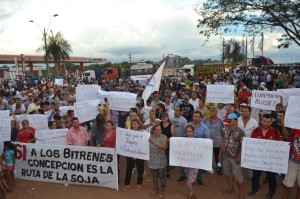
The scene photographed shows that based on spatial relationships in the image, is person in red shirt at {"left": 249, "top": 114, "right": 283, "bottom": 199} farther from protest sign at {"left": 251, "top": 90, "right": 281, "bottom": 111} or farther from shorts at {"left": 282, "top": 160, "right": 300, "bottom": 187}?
protest sign at {"left": 251, "top": 90, "right": 281, "bottom": 111}

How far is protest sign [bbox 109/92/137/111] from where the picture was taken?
8930mm

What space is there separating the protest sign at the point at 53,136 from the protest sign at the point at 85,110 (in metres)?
0.82

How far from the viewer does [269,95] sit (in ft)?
28.0

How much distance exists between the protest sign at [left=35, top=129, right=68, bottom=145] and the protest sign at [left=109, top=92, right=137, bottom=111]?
190 cm

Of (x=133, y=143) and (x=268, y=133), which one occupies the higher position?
(x=268, y=133)

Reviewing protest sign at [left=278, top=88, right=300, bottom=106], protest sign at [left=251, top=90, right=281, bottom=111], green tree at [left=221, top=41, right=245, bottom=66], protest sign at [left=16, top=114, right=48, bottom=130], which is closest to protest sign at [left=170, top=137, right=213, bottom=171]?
protest sign at [left=251, top=90, right=281, bottom=111]

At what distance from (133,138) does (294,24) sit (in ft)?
46.7

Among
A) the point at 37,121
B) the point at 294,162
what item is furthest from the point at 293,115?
the point at 37,121

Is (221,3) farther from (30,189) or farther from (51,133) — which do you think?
(30,189)

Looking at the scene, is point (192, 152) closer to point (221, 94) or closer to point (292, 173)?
point (292, 173)

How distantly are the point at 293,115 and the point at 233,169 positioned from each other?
5.02ft

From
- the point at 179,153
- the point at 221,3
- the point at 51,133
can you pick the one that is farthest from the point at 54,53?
the point at 179,153

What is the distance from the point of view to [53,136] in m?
7.55

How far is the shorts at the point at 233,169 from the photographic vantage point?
5.88 m
